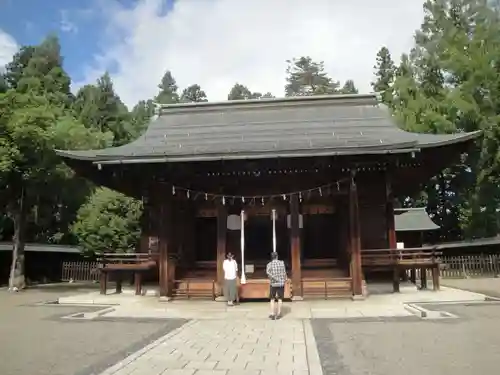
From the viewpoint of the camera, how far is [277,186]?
14500mm

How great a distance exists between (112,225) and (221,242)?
11881 mm

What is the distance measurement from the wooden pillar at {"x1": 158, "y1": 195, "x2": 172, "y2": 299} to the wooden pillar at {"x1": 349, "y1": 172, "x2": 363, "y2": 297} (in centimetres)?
570

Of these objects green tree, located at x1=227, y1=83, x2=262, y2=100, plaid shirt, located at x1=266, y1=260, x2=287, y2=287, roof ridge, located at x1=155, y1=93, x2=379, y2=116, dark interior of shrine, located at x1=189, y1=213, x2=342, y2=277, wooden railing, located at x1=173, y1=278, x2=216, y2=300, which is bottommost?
wooden railing, located at x1=173, y1=278, x2=216, y2=300

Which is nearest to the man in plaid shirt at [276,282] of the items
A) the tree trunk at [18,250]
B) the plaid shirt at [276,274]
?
the plaid shirt at [276,274]

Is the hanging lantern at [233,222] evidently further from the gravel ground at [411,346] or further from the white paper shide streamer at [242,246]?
the gravel ground at [411,346]

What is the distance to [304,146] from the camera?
13562 millimetres

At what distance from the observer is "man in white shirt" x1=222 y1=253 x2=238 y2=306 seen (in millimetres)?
12461

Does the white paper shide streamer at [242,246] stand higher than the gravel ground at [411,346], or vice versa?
the white paper shide streamer at [242,246]

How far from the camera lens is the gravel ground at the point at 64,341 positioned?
21.2 ft

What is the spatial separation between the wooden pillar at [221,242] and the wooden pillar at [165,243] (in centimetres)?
162

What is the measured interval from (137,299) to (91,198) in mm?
13034

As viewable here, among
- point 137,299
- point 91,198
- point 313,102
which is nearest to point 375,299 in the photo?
point 137,299

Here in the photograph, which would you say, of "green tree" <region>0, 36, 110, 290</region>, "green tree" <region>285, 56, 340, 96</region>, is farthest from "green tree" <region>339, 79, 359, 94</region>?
"green tree" <region>0, 36, 110, 290</region>

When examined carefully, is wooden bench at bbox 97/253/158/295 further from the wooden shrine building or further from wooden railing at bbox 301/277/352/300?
wooden railing at bbox 301/277/352/300
